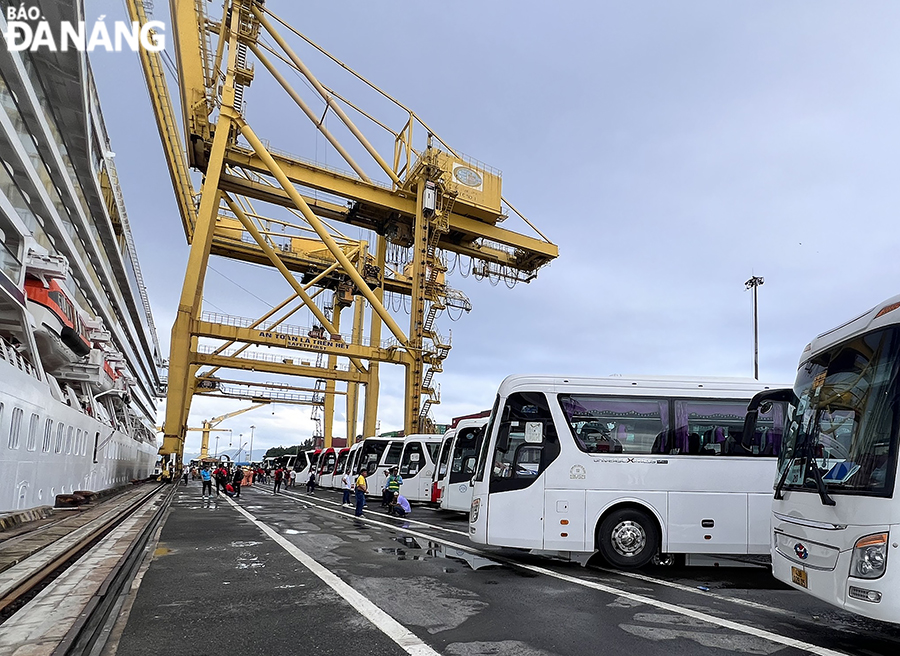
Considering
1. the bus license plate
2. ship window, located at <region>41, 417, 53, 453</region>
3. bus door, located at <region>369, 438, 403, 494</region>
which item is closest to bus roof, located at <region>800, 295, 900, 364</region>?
the bus license plate

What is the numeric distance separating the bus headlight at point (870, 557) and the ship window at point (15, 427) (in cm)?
1360

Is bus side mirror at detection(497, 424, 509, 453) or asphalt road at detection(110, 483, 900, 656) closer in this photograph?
asphalt road at detection(110, 483, 900, 656)

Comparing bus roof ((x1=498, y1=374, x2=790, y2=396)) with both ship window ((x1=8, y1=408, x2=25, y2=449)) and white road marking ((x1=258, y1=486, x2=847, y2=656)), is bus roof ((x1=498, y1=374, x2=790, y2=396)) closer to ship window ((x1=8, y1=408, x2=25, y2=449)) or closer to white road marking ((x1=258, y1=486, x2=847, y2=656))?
white road marking ((x1=258, y1=486, x2=847, y2=656))

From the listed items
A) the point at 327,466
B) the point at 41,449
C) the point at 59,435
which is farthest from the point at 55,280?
the point at 327,466

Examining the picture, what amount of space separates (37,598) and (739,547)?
8.20m

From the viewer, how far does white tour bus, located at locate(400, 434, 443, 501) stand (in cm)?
2336

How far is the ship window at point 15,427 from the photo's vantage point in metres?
12.1

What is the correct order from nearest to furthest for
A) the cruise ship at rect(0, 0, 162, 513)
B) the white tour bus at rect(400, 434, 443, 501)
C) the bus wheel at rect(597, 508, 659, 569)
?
the bus wheel at rect(597, 508, 659, 569) → the cruise ship at rect(0, 0, 162, 513) → the white tour bus at rect(400, 434, 443, 501)

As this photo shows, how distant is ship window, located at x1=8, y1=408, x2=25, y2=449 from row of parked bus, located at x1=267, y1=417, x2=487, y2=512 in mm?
9563

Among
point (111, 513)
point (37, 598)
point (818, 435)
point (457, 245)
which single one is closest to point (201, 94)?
point (457, 245)

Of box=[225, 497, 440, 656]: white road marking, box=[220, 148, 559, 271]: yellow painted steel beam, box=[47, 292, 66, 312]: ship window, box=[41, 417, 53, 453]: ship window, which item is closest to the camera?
box=[225, 497, 440, 656]: white road marking

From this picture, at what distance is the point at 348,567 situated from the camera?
8.02 metres

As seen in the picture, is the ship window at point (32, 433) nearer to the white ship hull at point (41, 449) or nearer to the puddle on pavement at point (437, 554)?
the white ship hull at point (41, 449)

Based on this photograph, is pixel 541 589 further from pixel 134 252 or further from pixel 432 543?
pixel 134 252
